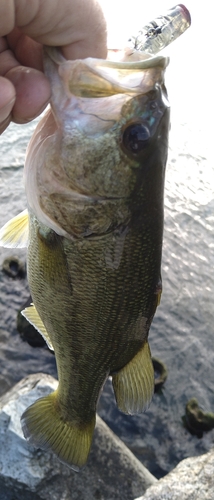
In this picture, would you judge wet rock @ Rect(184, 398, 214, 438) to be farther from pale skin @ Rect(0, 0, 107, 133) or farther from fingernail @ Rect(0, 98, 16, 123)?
fingernail @ Rect(0, 98, 16, 123)

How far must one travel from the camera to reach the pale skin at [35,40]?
1.48 metres

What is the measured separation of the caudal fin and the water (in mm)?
2247

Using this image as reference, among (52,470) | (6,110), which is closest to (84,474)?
(52,470)

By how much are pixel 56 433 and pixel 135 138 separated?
174 centimetres

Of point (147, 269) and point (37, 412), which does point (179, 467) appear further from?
point (147, 269)

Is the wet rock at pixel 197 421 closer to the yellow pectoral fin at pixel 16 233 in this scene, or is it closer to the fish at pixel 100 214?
the fish at pixel 100 214

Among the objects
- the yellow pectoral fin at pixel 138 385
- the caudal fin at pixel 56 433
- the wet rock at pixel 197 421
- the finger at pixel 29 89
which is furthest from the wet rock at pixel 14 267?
the finger at pixel 29 89

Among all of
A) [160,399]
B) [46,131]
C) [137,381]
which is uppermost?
[46,131]

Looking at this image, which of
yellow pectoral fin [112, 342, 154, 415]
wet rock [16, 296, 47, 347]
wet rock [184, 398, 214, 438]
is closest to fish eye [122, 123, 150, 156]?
yellow pectoral fin [112, 342, 154, 415]

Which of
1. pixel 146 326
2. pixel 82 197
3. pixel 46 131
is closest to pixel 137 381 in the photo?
pixel 146 326

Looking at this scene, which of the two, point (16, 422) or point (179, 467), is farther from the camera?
point (16, 422)

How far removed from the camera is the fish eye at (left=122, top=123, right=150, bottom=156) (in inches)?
68.1

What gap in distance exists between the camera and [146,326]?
7.26 ft

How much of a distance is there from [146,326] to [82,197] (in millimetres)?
765
